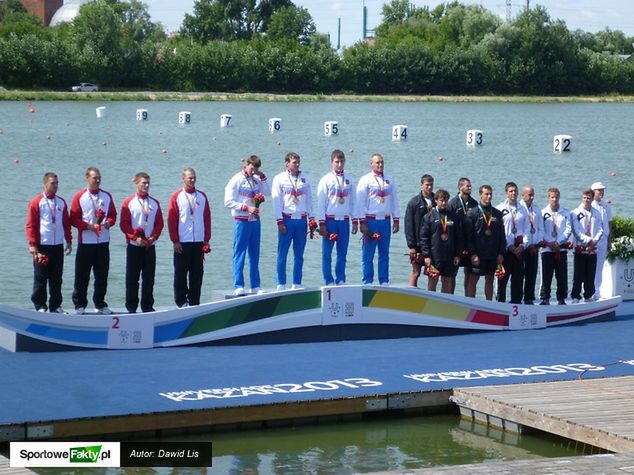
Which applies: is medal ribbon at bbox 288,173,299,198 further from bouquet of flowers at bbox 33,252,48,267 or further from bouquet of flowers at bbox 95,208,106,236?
bouquet of flowers at bbox 33,252,48,267

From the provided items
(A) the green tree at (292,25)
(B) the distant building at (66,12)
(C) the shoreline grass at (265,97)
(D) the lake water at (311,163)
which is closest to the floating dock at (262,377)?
(D) the lake water at (311,163)

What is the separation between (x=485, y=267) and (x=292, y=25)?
107377 millimetres

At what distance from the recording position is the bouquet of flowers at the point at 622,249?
54.6ft

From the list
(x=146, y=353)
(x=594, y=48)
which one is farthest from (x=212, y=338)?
(x=594, y=48)

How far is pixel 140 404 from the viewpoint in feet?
35.1

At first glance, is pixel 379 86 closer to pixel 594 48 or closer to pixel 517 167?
pixel 594 48

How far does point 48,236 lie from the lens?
13.1 m

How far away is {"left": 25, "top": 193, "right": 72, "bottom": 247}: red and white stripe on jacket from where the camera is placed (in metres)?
13.0

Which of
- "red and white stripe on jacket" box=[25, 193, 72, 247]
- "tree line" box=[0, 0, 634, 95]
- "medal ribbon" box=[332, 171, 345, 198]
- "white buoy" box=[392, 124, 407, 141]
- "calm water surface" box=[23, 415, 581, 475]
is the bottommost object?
"calm water surface" box=[23, 415, 581, 475]

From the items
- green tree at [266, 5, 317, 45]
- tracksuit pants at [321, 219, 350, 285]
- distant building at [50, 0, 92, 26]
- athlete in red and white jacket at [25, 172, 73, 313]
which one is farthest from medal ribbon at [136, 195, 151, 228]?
distant building at [50, 0, 92, 26]

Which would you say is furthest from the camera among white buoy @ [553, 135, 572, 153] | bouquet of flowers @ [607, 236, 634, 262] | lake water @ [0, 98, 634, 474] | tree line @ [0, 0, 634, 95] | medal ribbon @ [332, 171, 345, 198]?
tree line @ [0, 0, 634, 95]

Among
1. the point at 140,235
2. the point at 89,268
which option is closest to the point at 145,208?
the point at 140,235

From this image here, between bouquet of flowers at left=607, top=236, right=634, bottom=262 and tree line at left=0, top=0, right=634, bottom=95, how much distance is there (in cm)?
7050

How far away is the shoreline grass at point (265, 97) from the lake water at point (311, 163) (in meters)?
2.90
